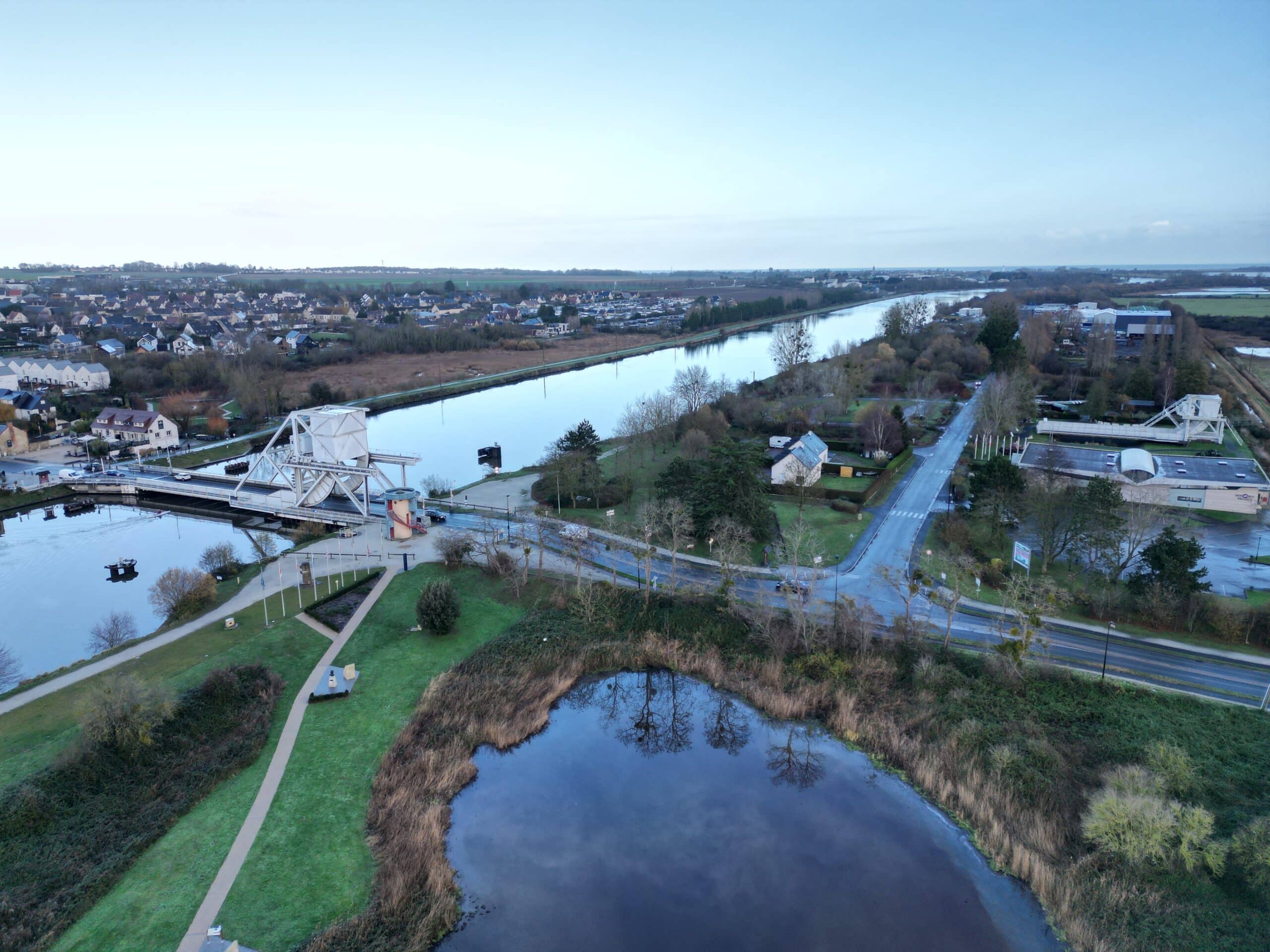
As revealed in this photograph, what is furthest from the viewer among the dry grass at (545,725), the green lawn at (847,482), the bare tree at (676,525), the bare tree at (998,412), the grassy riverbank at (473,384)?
the grassy riverbank at (473,384)

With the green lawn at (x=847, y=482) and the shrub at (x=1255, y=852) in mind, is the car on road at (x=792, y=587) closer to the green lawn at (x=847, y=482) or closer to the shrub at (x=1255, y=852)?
the green lawn at (x=847, y=482)

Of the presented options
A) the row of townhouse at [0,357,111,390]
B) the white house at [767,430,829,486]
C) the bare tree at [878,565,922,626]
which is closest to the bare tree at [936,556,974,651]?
the bare tree at [878,565,922,626]

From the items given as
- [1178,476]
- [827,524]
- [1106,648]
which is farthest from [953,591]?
[1178,476]

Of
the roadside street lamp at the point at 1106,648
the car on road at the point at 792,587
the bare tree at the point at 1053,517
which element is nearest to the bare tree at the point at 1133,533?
the bare tree at the point at 1053,517

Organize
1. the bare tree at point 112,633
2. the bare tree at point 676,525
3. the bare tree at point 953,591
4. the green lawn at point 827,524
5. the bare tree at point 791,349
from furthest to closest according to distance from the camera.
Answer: the bare tree at point 791,349, the green lawn at point 827,524, the bare tree at point 676,525, the bare tree at point 112,633, the bare tree at point 953,591

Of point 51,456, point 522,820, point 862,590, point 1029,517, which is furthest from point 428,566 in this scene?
point 51,456

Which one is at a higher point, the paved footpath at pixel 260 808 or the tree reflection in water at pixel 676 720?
the paved footpath at pixel 260 808
